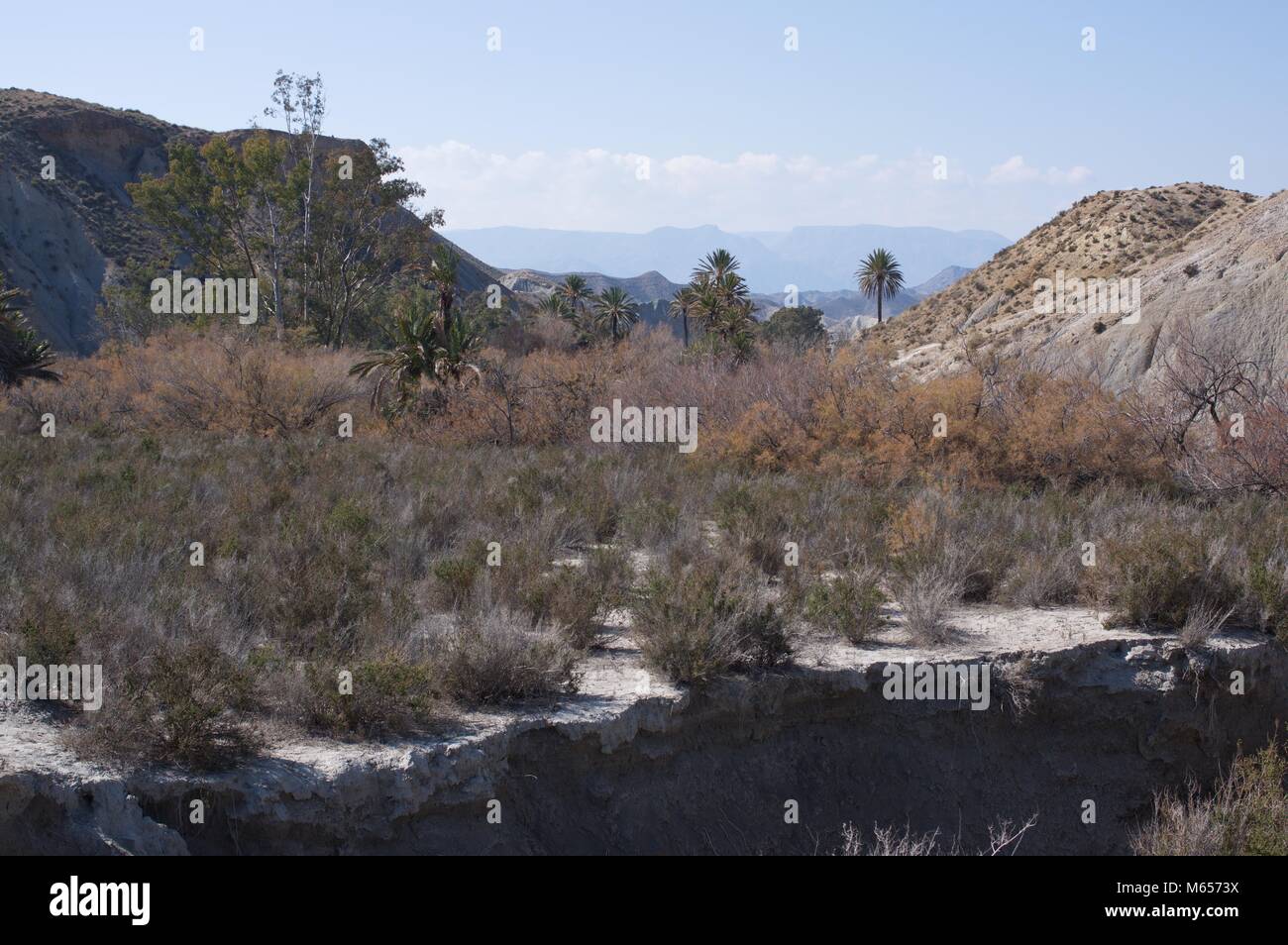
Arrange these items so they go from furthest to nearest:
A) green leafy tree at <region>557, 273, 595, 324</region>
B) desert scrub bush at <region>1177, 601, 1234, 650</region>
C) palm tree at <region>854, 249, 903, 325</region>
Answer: palm tree at <region>854, 249, 903, 325</region>, green leafy tree at <region>557, 273, 595, 324</region>, desert scrub bush at <region>1177, 601, 1234, 650</region>

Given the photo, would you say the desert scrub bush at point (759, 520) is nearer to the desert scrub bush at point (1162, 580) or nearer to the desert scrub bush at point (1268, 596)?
the desert scrub bush at point (1162, 580)

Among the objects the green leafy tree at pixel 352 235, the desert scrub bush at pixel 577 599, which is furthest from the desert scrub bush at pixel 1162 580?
the green leafy tree at pixel 352 235

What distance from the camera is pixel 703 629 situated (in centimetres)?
730

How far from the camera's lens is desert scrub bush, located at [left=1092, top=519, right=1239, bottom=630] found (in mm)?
8656

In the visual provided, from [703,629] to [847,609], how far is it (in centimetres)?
153

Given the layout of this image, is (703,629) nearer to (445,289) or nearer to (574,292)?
(445,289)

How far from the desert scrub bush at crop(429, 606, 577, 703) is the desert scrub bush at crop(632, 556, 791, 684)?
2.28 feet

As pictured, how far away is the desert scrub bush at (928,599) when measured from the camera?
8.13 metres

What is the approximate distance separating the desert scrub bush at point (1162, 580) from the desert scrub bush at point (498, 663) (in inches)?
198

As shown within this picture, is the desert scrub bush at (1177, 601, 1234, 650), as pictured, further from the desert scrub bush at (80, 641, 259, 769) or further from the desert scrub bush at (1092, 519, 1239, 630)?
the desert scrub bush at (80, 641, 259, 769)

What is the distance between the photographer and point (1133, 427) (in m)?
15.8

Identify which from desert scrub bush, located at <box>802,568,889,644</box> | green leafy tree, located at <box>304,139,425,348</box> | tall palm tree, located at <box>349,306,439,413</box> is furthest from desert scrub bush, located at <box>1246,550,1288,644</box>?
green leafy tree, located at <box>304,139,425,348</box>

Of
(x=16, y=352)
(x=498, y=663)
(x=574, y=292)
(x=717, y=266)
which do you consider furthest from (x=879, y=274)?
(x=498, y=663)
